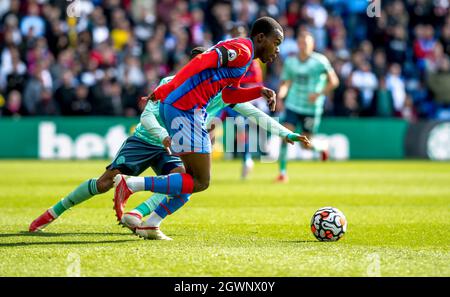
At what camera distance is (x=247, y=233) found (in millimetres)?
8961

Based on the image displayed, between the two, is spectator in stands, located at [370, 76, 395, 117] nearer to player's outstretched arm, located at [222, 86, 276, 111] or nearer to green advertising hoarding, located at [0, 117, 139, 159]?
green advertising hoarding, located at [0, 117, 139, 159]

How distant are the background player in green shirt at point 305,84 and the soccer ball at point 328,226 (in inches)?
308

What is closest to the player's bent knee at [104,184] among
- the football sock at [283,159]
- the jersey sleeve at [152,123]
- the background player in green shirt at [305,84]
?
the jersey sleeve at [152,123]

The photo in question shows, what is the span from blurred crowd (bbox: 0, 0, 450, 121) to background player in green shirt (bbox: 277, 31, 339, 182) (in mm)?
6391

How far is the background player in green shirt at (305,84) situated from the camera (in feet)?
53.9

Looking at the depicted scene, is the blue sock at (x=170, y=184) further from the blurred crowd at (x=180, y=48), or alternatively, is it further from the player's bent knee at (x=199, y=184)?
the blurred crowd at (x=180, y=48)

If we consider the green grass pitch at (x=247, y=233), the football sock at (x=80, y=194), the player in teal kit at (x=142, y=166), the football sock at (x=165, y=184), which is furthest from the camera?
the football sock at (x=80, y=194)

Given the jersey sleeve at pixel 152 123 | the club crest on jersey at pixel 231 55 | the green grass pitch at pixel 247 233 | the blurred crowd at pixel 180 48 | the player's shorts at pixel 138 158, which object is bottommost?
the green grass pitch at pixel 247 233

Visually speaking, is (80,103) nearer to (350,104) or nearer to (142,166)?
(350,104)

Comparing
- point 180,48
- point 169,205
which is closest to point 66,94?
point 180,48

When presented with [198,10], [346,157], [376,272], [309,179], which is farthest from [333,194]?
[198,10]

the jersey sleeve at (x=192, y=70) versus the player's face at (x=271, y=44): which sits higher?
the player's face at (x=271, y=44)

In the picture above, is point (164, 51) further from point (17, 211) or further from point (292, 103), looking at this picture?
point (17, 211)

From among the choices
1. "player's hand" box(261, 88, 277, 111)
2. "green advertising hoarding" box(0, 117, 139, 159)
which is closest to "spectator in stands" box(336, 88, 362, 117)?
"green advertising hoarding" box(0, 117, 139, 159)
